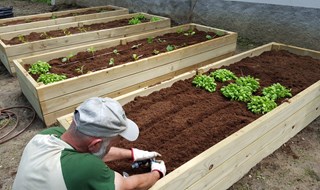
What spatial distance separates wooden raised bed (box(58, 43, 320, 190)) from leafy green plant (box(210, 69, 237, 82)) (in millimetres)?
490

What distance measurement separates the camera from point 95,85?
4371 mm

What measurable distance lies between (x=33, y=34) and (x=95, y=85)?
321cm

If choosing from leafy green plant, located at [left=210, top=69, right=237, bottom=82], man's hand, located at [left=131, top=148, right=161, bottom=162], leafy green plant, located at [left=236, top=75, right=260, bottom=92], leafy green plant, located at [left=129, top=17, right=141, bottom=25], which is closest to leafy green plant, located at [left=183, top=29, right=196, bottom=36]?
leafy green plant, located at [left=129, top=17, right=141, bottom=25]

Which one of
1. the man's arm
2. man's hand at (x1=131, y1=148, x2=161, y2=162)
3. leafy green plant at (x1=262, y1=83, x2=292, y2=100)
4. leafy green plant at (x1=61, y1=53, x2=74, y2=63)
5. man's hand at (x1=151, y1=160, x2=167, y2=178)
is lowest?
leafy green plant at (x1=61, y1=53, x2=74, y2=63)

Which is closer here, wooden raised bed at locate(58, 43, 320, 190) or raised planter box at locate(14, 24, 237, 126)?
wooden raised bed at locate(58, 43, 320, 190)

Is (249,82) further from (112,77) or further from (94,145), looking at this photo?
(94,145)

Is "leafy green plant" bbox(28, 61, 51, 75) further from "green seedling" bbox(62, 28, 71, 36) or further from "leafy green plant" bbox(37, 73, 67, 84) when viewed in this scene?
"green seedling" bbox(62, 28, 71, 36)

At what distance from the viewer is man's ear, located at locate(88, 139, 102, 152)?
187 cm

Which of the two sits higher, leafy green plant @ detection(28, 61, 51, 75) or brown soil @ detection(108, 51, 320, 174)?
leafy green plant @ detection(28, 61, 51, 75)

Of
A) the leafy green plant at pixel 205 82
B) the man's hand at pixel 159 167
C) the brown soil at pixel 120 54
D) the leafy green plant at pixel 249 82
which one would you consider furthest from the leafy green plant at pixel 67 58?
the man's hand at pixel 159 167

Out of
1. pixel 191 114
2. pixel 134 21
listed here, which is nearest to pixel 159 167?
pixel 191 114

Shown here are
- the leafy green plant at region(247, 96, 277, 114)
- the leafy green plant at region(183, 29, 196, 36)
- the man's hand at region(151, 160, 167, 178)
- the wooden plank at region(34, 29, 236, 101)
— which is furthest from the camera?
the leafy green plant at region(183, 29, 196, 36)

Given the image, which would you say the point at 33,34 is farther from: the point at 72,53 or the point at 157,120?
the point at 157,120

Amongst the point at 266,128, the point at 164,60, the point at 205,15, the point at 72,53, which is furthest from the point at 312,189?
the point at 205,15
